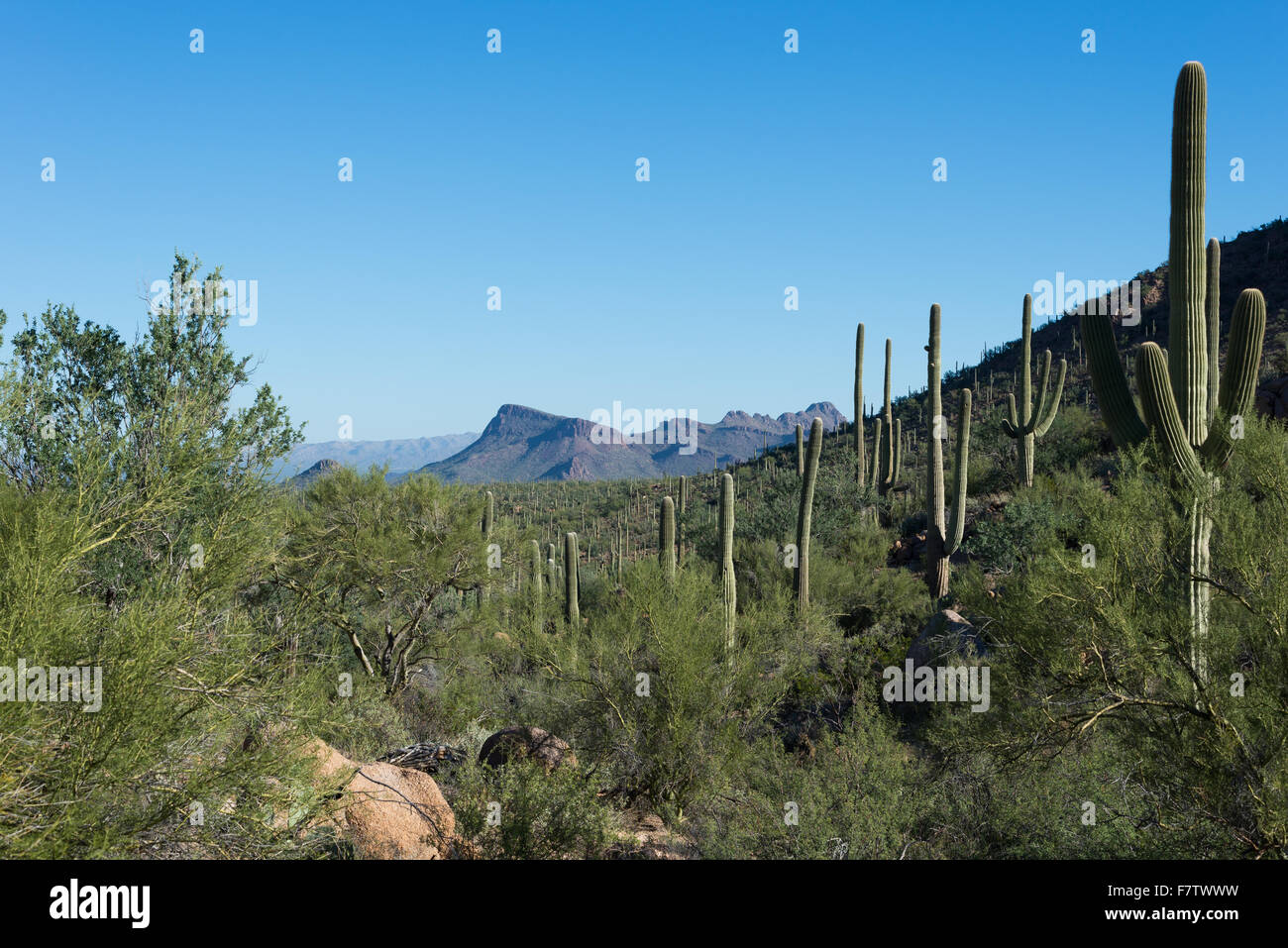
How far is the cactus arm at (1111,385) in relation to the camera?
8898 mm

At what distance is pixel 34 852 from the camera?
4191 mm

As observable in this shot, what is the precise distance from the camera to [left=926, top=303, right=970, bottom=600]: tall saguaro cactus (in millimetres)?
18234

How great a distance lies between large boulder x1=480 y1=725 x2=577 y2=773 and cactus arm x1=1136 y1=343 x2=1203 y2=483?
782cm

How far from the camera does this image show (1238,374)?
28.6ft

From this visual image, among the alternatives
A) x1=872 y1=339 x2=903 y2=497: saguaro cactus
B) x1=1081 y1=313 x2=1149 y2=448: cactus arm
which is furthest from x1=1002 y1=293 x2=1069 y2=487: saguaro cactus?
x1=1081 y1=313 x2=1149 y2=448: cactus arm

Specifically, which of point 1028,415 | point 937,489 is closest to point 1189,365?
point 937,489

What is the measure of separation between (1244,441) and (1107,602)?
2110 mm

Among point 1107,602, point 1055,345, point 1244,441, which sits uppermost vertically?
point 1055,345

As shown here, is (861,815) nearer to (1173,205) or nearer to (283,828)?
(283,828)

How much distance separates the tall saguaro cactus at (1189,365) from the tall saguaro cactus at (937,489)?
8.45m

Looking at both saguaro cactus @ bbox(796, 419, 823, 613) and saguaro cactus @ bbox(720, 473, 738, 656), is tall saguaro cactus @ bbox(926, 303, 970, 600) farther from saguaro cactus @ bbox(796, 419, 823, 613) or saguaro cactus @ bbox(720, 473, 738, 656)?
saguaro cactus @ bbox(720, 473, 738, 656)

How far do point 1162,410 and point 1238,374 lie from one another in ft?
4.08

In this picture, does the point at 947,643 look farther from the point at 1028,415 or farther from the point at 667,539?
the point at 1028,415
